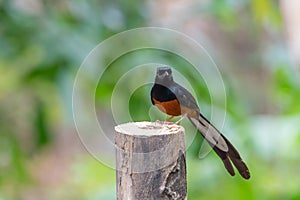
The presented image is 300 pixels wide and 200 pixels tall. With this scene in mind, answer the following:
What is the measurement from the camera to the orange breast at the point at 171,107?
0.79 meters

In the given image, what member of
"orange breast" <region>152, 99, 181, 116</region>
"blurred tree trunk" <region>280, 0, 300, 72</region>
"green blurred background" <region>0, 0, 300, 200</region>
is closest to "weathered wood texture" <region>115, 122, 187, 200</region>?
"orange breast" <region>152, 99, 181, 116</region>

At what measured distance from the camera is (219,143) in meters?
0.83

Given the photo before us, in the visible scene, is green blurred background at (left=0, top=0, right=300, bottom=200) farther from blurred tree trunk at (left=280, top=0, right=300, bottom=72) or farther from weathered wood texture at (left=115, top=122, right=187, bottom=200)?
weathered wood texture at (left=115, top=122, right=187, bottom=200)

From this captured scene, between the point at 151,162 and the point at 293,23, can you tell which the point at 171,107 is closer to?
the point at 151,162

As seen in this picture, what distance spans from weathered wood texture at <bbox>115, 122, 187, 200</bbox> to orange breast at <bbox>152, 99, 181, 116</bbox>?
2 cm

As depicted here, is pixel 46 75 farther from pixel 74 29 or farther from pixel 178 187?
pixel 178 187

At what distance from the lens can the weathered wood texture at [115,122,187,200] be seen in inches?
31.0

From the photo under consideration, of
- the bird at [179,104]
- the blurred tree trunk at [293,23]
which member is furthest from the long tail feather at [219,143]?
the blurred tree trunk at [293,23]

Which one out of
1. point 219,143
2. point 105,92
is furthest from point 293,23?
point 219,143

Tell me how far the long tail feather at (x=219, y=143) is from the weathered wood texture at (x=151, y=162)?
0.12ft

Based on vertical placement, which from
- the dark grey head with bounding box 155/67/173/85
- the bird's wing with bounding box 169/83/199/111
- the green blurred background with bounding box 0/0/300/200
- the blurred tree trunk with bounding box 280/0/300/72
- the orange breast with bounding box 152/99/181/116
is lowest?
the orange breast with bounding box 152/99/181/116

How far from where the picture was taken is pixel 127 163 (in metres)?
0.80

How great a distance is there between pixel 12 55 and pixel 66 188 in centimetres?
126

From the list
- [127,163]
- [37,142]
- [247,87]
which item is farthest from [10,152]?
[247,87]
